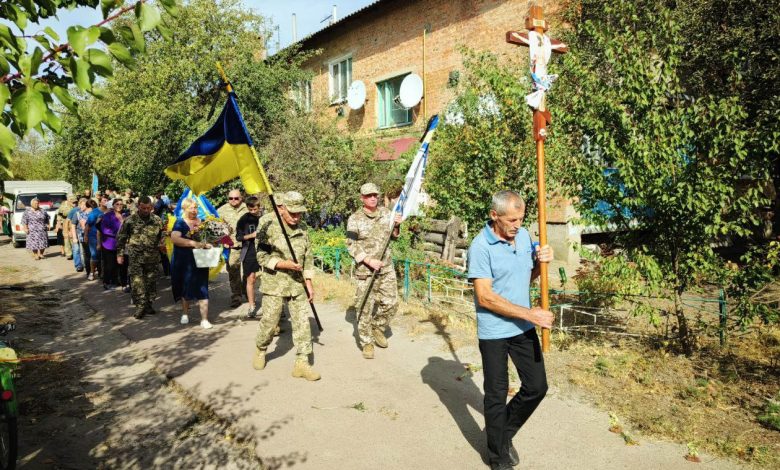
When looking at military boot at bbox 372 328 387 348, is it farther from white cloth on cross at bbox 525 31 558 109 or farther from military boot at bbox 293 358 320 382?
white cloth on cross at bbox 525 31 558 109

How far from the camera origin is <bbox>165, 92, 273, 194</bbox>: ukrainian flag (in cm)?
626

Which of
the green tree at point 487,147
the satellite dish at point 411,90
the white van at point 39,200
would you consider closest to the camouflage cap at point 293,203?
the green tree at point 487,147

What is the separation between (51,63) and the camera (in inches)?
96.7

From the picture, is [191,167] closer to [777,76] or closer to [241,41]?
[777,76]

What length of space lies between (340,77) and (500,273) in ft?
67.6

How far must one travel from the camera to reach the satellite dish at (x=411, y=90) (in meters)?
18.2

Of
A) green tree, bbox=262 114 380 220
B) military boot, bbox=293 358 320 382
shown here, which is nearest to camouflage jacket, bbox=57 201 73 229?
green tree, bbox=262 114 380 220

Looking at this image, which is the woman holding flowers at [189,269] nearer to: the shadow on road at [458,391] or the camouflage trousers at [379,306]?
the camouflage trousers at [379,306]

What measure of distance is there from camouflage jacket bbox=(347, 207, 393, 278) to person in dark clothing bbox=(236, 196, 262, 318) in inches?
96.3

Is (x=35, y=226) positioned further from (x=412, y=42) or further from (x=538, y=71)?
(x=538, y=71)

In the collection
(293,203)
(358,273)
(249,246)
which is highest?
(293,203)

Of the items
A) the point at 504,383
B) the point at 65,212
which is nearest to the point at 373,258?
the point at 504,383

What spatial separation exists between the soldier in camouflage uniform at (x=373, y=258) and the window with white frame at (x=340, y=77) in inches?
642

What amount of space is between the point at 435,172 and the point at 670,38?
4.75 meters
